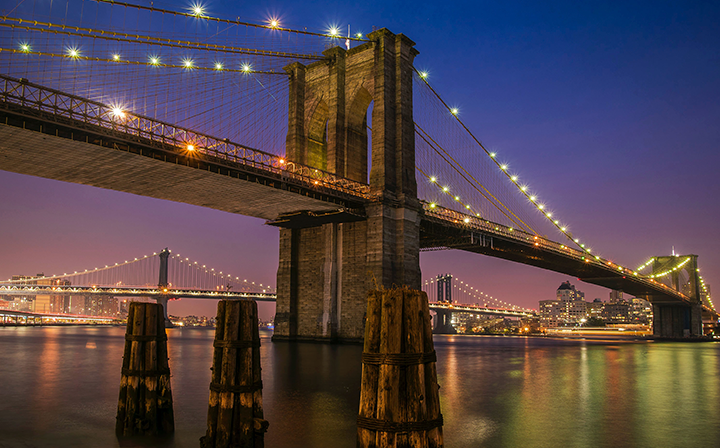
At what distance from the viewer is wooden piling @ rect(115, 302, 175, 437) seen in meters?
10.6

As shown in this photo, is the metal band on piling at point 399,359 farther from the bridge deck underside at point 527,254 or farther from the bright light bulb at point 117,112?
the bridge deck underside at point 527,254

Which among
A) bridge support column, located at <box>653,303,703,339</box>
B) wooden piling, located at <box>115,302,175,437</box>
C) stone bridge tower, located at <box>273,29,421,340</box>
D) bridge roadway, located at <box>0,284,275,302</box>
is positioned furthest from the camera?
bridge roadway, located at <box>0,284,275,302</box>

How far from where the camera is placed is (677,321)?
9719 cm

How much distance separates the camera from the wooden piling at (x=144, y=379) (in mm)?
10586

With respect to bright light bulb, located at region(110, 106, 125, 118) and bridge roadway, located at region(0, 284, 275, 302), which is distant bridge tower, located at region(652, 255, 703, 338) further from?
bright light bulb, located at region(110, 106, 125, 118)

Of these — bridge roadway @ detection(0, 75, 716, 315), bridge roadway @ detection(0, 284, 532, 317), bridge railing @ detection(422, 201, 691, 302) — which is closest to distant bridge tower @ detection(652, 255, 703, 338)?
bridge railing @ detection(422, 201, 691, 302)

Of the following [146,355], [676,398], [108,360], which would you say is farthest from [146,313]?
[108,360]

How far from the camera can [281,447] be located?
10500 mm

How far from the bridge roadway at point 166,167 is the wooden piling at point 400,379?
2743 cm

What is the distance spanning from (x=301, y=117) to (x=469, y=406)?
4095cm

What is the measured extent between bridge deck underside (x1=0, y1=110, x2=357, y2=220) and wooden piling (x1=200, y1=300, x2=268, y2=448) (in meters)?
23.5

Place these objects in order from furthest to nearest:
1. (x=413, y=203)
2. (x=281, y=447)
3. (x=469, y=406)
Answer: (x=413, y=203) → (x=469, y=406) → (x=281, y=447)

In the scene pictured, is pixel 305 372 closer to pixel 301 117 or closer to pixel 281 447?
pixel 281 447

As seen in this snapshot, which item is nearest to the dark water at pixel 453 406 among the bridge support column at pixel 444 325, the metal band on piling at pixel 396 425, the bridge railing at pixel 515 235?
the metal band on piling at pixel 396 425
